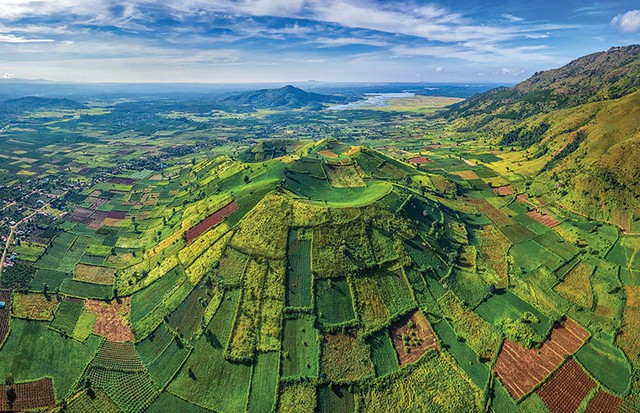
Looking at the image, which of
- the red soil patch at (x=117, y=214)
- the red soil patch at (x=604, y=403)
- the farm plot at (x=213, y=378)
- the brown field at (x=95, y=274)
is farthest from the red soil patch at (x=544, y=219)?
the red soil patch at (x=117, y=214)

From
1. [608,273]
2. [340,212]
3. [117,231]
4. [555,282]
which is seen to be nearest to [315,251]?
[340,212]

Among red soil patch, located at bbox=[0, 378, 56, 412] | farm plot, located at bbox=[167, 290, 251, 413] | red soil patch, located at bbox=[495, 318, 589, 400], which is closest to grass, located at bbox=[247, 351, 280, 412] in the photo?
farm plot, located at bbox=[167, 290, 251, 413]

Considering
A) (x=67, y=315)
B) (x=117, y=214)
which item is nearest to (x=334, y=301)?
(x=67, y=315)

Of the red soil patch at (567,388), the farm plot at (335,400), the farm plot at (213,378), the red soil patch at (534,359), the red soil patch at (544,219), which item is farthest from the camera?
the red soil patch at (544,219)

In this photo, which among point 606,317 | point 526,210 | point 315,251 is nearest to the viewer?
point 606,317

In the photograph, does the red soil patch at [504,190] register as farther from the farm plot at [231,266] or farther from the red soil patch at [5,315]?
the red soil patch at [5,315]

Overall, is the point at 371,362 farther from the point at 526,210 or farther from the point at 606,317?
the point at 526,210
